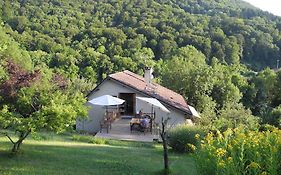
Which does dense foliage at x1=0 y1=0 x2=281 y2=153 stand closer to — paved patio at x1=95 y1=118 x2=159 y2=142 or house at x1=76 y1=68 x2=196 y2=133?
house at x1=76 y1=68 x2=196 y2=133

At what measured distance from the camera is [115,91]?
26.8 meters

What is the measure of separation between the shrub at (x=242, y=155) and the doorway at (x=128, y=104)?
1997 centimetres

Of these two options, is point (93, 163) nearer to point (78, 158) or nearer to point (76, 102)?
point (78, 158)

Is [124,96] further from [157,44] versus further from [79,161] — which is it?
[157,44]

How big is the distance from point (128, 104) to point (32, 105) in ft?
53.2

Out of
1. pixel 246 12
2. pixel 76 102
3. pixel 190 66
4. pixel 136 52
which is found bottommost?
pixel 76 102

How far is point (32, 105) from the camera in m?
12.4

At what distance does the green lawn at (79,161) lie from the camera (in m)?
11.2

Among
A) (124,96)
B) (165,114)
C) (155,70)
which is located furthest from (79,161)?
(155,70)

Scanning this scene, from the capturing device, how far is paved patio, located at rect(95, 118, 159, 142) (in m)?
21.5

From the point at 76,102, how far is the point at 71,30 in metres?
57.4

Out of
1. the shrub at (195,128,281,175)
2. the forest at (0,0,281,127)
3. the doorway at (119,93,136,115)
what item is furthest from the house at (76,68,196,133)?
the shrub at (195,128,281,175)

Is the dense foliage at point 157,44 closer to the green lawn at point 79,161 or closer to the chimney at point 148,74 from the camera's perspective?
the chimney at point 148,74

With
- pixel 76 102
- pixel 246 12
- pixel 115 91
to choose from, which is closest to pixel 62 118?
pixel 76 102
